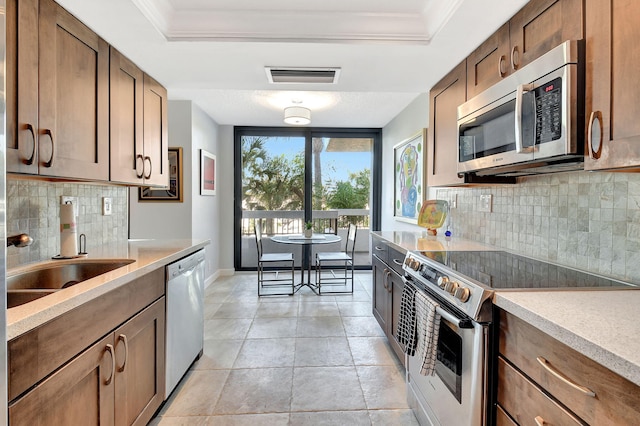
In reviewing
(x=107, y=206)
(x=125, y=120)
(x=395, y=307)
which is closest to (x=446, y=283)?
(x=395, y=307)

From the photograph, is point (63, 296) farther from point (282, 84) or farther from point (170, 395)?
point (282, 84)

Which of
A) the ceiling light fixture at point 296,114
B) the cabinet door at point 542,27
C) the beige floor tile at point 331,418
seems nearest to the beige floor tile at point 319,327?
the beige floor tile at point 331,418

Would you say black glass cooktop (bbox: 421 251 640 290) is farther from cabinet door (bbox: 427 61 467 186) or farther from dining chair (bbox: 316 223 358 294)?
dining chair (bbox: 316 223 358 294)

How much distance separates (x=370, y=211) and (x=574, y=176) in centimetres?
389

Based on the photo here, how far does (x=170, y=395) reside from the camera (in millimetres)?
2041

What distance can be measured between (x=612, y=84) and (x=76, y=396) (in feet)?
6.78

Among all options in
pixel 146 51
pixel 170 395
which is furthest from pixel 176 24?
pixel 170 395

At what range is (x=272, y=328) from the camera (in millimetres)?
3119

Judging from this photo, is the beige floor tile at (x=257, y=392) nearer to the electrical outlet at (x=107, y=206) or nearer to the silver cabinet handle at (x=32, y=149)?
the electrical outlet at (x=107, y=206)

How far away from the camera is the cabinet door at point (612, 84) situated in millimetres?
986

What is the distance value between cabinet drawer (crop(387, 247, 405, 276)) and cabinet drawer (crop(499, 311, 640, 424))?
43.8 inches

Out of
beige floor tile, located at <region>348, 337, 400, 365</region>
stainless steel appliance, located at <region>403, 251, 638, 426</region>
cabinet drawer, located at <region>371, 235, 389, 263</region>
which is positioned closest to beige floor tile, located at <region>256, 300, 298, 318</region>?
beige floor tile, located at <region>348, 337, 400, 365</region>

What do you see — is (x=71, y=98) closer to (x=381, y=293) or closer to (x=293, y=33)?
(x=293, y=33)

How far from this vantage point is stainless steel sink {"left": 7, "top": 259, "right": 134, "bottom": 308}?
149 cm
